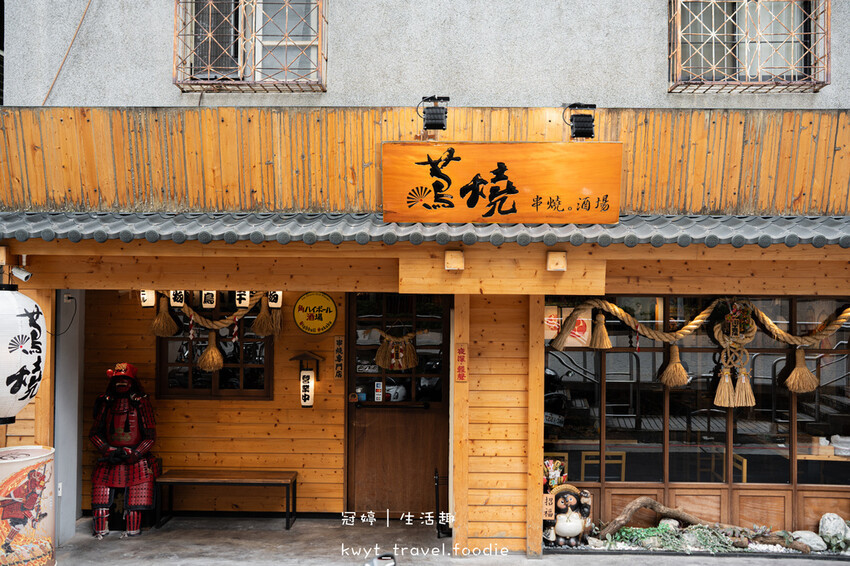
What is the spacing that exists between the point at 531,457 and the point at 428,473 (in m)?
2.14

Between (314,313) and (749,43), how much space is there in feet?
22.8

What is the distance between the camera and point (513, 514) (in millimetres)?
7211

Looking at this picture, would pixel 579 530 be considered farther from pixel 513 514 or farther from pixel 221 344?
pixel 221 344

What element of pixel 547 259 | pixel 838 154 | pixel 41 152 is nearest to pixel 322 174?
pixel 547 259

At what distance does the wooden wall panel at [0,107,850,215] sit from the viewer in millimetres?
7191

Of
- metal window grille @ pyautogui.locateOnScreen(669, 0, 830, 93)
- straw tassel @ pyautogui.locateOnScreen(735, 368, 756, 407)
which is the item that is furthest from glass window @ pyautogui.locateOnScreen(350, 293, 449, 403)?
metal window grille @ pyautogui.locateOnScreen(669, 0, 830, 93)

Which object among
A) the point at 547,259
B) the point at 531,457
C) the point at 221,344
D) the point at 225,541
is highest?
the point at 547,259

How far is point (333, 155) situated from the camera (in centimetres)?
731

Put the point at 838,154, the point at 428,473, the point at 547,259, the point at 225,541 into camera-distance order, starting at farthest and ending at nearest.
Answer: the point at 428,473 < the point at 225,541 < the point at 838,154 < the point at 547,259

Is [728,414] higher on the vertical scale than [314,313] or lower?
lower

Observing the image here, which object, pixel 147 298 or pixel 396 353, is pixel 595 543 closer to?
pixel 396 353

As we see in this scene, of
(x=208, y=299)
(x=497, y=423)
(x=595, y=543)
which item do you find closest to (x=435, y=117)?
(x=497, y=423)

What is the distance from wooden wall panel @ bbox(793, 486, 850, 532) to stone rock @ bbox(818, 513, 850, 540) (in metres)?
0.21

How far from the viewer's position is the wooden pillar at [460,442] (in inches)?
281
